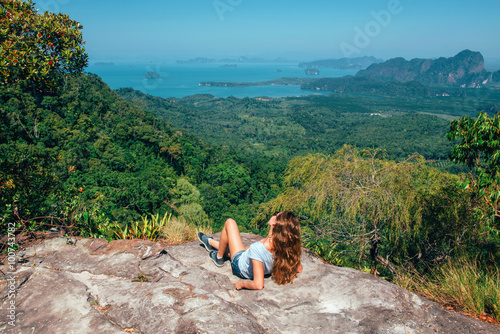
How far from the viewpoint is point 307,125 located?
92.6m

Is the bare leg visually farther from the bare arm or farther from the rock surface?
the bare arm

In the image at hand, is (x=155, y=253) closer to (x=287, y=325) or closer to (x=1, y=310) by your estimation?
(x=1, y=310)

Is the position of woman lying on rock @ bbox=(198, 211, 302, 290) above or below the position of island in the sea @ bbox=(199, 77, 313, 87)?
below

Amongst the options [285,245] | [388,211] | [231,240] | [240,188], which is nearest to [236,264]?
[231,240]

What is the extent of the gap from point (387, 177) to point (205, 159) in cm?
2933

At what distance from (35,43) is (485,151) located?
597 cm

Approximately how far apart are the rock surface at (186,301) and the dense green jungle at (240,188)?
0.53 meters

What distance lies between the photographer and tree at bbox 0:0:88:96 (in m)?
3.69

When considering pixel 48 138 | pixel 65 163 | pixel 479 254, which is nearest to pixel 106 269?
pixel 479 254

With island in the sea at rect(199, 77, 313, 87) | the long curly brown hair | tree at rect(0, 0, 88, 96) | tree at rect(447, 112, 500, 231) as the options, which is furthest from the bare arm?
island in the sea at rect(199, 77, 313, 87)

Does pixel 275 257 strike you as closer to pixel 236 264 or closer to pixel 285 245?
pixel 285 245

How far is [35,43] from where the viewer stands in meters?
4.06

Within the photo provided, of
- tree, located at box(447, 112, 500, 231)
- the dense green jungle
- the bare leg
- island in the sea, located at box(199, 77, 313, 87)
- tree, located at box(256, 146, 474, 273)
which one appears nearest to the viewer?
tree, located at box(447, 112, 500, 231)

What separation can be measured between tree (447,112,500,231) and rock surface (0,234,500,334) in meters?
1.29
